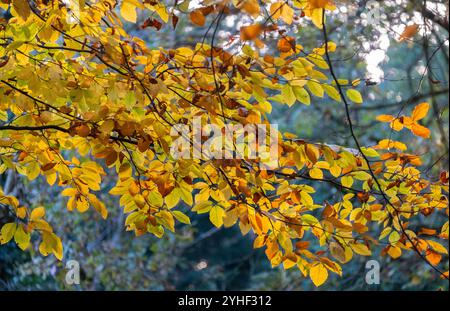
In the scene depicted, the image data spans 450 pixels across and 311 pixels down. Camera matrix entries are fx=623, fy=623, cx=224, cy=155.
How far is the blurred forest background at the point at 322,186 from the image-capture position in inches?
172

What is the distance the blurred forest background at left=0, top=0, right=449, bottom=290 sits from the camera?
4367 mm

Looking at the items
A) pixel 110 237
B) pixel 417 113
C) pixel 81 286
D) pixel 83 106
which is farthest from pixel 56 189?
pixel 417 113

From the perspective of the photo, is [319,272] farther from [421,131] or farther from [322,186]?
[322,186]

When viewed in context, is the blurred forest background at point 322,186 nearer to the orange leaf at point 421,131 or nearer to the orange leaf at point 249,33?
the orange leaf at point 421,131

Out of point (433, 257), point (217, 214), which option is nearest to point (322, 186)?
point (433, 257)

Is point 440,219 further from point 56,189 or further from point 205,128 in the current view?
point 205,128

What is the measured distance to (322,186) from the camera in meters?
6.55

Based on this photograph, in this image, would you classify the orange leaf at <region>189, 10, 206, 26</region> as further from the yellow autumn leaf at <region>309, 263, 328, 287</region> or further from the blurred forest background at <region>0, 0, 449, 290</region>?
the blurred forest background at <region>0, 0, 449, 290</region>

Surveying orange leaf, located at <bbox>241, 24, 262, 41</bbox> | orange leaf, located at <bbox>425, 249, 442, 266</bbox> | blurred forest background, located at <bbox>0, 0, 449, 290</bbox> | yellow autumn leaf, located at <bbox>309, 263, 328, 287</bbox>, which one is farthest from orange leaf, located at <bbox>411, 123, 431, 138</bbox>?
blurred forest background, located at <bbox>0, 0, 449, 290</bbox>

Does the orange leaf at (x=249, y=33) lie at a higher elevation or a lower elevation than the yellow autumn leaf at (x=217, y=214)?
higher

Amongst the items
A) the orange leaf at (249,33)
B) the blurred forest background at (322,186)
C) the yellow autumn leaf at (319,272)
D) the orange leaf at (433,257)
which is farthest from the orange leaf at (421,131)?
the blurred forest background at (322,186)

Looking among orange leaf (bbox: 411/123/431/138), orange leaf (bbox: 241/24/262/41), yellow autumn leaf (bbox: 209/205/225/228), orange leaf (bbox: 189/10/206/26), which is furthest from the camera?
yellow autumn leaf (bbox: 209/205/225/228)

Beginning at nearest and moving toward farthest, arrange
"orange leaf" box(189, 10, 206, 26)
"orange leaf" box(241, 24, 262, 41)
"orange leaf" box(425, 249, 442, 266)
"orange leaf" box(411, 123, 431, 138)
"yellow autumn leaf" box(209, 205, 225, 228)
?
1. "orange leaf" box(241, 24, 262, 41)
2. "orange leaf" box(189, 10, 206, 26)
3. "orange leaf" box(411, 123, 431, 138)
4. "yellow autumn leaf" box(209, 205, 225, 228)
5. "orange leaf" box(425, 249, 442, 266)

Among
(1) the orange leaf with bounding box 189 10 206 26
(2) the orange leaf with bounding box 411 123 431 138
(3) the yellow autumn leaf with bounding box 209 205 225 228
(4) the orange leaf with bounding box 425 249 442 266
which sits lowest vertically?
(4) the orange leaf with bounding box 425 249 442 266
